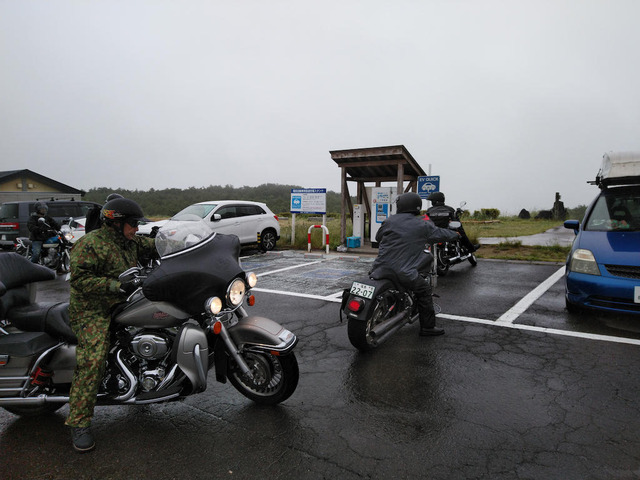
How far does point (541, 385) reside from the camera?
3523 mm

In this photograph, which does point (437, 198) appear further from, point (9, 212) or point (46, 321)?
point (9, 212)

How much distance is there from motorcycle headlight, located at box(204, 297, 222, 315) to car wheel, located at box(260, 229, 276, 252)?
11.4 metres

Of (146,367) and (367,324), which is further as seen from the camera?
(367,324)

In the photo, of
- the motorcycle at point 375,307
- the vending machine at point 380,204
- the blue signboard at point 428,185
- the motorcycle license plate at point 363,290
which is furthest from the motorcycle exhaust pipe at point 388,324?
the vending machine at point 380,204

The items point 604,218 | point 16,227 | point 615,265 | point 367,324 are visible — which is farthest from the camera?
point 16,227

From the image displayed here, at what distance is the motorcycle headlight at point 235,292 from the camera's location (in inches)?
105

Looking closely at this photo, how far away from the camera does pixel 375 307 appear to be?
164 inches

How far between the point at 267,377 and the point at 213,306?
0.91m

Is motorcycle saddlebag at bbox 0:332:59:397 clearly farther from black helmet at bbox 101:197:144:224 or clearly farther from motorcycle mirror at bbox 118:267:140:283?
black helmet at bbox 101:197:144:224

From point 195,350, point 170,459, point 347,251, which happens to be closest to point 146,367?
point 195,350

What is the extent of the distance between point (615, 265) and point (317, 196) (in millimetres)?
10738

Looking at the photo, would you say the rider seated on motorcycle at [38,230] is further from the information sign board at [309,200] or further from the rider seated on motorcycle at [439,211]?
the rider seated on motorcycle at [439,211]

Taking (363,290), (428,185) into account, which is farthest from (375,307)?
(428,185)

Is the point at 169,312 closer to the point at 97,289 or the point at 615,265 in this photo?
the point at 97,289
